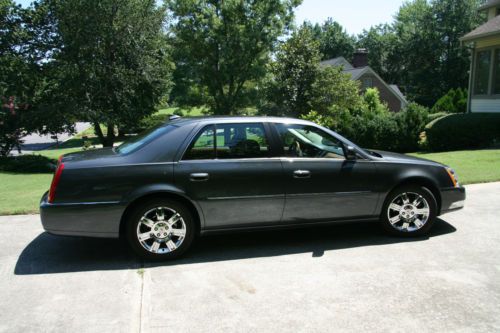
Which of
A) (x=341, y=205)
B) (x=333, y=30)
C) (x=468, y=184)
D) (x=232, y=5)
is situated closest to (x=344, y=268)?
(x=341, y=205)

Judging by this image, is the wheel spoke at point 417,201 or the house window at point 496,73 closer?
the wheel spoke at point 417,201

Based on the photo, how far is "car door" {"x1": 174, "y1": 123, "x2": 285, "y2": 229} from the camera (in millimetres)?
4820

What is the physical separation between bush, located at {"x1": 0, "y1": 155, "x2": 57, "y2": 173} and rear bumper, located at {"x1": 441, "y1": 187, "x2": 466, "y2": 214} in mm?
13272

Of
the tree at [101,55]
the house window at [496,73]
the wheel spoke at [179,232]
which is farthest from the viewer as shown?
the house window at [496,73]

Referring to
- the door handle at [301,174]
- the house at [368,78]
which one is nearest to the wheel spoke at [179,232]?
the door handle at [301,174]

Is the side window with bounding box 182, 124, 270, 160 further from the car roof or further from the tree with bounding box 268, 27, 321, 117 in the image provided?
the tree with bounding box 268, 27, 321, 117

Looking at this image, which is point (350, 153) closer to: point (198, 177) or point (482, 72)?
point (198, 177)

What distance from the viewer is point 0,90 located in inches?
641

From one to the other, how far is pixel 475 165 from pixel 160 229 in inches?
349

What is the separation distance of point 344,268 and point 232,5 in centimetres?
2517

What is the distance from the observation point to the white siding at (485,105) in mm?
17906

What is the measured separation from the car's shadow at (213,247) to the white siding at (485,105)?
561 inches

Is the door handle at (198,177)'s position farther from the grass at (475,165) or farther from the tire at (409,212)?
the grass at (475,165)

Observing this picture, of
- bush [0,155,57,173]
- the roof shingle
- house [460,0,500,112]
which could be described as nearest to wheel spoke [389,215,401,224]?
bush [0,155,57,173]
